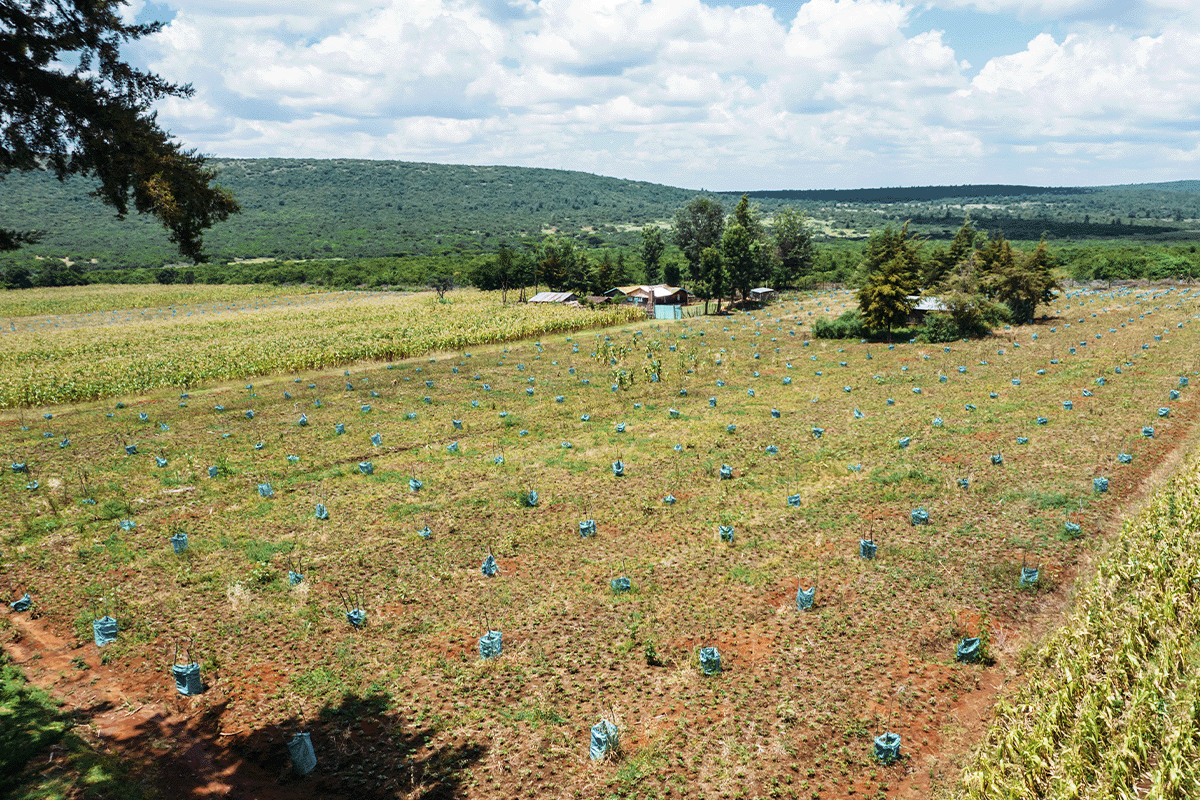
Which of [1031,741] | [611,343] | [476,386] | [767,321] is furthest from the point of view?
[767,321]

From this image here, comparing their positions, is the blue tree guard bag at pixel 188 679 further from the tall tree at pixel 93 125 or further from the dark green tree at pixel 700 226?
the dark green tree at pixel 700 226

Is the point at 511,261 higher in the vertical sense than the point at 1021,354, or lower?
higher

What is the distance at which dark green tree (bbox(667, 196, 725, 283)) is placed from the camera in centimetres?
8184

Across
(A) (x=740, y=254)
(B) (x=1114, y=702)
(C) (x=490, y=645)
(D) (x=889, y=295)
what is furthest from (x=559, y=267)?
(B) (x=1114, y=702)

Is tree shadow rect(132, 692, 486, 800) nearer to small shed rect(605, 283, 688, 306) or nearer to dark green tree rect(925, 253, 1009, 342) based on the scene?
dark green tree rect(925, 253, 1009, 342)

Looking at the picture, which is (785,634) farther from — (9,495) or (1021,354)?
(1021,354)

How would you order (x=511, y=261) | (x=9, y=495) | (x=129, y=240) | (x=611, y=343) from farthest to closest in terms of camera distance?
1. (x=129, y=240)
2. (x=511, y=261)
3. (x=611, y=343)
4. (x=9, y=495)

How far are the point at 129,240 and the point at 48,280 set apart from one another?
254 feet

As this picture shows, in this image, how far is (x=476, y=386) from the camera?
32938mm

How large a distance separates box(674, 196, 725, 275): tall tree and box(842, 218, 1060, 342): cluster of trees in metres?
36.3

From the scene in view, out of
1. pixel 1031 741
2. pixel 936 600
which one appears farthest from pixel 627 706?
pixel 936 600

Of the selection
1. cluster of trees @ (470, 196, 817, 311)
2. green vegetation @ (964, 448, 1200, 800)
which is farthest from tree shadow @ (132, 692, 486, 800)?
cluster of trees @ (470, 196, 817, 311)

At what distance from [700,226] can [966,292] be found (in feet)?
151

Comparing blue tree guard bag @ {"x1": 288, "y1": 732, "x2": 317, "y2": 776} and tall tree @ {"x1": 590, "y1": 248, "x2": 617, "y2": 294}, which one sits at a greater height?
tall tree @ {"x1": 590, "y1": 248, "x2": 617, "y2": 294}
